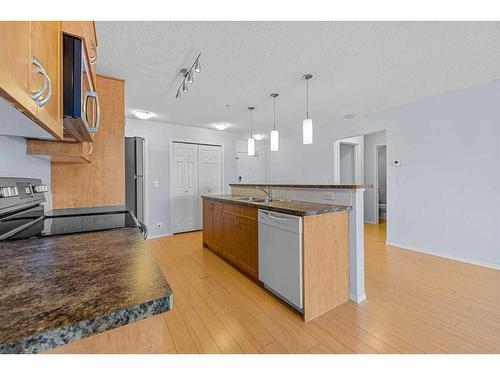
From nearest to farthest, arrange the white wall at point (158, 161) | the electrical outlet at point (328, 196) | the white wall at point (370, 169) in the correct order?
the electrical outlet at point (328, 196), the white wall at point (158, 161), the white wall at point (370, 169)

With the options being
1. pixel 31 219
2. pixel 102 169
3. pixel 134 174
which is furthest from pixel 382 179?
pixel 31 219

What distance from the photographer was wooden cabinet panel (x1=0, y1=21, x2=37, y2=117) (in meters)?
0.46

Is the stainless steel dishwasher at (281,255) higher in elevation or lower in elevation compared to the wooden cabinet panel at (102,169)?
lower

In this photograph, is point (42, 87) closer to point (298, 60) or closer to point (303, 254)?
point (303, 254)

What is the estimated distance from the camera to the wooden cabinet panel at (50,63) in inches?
24.7

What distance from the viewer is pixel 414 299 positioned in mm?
2078

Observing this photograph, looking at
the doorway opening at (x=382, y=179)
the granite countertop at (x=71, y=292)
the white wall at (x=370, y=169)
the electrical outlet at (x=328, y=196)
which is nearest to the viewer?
the granite countertop at (x=71, y=292)

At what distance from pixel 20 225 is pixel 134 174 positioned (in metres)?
2.81

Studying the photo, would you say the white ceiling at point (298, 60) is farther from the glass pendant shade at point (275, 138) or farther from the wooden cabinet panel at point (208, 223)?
the wooden cabinet panel at point (208, 223)

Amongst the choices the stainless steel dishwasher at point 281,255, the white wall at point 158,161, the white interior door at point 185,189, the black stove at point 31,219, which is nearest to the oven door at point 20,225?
the black stove at point 31,219

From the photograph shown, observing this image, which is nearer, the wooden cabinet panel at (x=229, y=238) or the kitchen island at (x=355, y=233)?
the kitchen island at (x=355, y=233)

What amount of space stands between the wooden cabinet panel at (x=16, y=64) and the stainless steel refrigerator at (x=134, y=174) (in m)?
3.42
